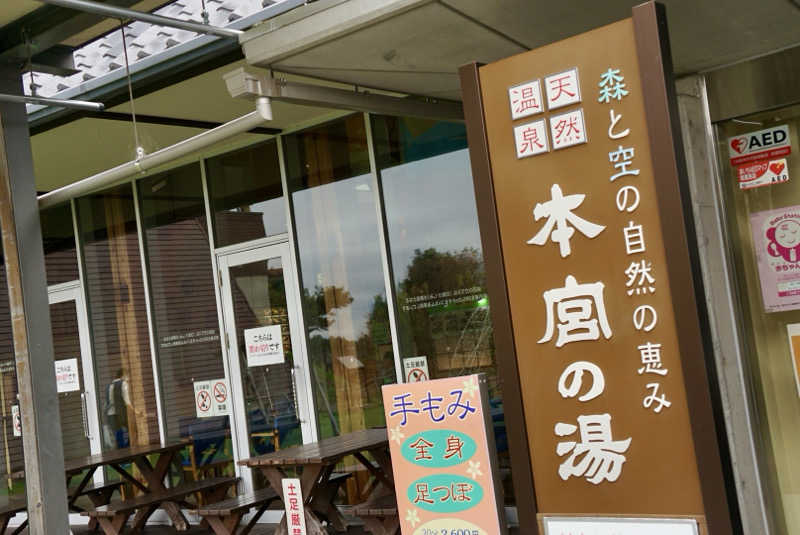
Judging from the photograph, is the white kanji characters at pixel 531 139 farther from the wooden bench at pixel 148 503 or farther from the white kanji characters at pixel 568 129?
the wooden bench at pixel 148 503

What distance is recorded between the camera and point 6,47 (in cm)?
569

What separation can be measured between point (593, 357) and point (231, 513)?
3.80 meters

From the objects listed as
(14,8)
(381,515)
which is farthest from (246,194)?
(381,515)

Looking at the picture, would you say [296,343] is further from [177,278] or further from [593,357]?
[593,357]

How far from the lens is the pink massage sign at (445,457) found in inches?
172

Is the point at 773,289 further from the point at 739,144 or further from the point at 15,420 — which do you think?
the point at 15,420

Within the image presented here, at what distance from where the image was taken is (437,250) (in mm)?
6512

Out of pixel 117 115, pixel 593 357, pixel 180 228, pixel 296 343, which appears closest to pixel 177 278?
pixel 180 228

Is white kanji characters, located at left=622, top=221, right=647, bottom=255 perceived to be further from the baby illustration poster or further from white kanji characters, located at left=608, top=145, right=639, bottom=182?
the baby illustration poster

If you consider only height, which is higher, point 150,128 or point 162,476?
point 150,128

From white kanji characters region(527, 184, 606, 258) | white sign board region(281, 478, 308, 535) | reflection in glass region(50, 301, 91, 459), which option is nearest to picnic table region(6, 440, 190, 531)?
reflection in glass region(50, 301, 91, 459)

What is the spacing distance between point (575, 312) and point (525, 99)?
2.66ft

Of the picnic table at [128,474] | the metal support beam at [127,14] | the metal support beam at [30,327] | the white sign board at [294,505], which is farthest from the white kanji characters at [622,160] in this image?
the picnic table at [128,474]

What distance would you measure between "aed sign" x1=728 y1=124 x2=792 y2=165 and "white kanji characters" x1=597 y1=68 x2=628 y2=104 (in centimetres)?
173
